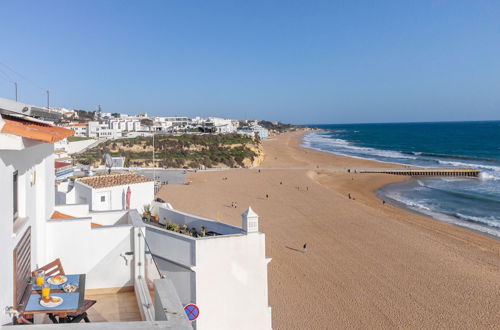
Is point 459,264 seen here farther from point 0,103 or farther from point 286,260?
point 0,103

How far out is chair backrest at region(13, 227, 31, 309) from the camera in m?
4.07

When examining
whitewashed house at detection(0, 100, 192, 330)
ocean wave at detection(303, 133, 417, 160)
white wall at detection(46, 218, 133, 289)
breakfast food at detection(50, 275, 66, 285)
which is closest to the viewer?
A: whitewashed house at detection(0, 100, 192, 330)

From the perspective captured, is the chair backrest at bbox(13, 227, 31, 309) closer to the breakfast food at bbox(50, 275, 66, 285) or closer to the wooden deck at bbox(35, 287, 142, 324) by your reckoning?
the breakfast food at bbox(50, 275, 66, 285)

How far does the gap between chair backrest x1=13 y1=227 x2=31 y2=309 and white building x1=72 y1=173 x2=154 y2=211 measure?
32.2 feet

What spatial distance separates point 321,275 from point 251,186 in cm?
1955

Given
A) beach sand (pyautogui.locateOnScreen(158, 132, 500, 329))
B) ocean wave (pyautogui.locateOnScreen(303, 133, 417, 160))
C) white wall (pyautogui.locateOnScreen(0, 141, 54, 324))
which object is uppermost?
white wall (pyautogui.locateOnScreen(0, 141, 54, 324))

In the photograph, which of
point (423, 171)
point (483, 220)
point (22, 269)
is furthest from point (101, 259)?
point (423, 171)

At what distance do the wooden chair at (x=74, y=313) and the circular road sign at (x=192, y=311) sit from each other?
11.6 feet

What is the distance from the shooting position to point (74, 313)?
404cm

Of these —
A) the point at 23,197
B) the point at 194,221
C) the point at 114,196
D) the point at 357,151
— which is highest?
the point at 23,197

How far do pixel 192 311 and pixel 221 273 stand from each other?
1.19m

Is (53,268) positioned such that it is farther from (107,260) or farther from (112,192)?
(112,192)

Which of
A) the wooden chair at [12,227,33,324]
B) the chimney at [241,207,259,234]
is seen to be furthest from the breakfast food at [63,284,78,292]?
the chimney at [241,207,259,234]

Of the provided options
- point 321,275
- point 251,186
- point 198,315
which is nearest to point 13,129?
point 198,315
